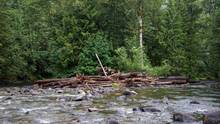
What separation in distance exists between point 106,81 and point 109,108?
12311 mm

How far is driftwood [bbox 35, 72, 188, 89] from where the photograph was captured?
28.9 meters

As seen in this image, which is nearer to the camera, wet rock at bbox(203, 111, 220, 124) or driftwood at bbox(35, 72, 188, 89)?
wet rock at bbox(203, 111, 220, 124)

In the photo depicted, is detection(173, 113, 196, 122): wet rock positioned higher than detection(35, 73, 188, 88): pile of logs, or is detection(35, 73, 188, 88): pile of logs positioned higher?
detection(35, 73, 188, 88): pile of logs

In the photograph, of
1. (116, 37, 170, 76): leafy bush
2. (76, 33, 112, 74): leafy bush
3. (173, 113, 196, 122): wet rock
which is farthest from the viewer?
(76, 33, 112, 74): leafy bush

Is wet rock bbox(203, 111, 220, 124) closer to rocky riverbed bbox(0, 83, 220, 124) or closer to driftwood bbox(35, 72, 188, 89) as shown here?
rocky riverbed bbox(0, 83, 220, 124)

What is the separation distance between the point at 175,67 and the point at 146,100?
61.5ft

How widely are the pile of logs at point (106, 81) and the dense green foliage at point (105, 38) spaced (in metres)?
5.57

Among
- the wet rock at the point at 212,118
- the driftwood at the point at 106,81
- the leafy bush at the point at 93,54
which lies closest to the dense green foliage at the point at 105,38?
the leafy bush at the point at 93,54

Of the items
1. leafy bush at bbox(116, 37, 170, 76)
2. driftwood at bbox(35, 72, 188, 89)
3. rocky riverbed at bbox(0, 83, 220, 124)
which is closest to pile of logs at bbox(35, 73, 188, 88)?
driftwood at bbox(35, 72, 188, 89)

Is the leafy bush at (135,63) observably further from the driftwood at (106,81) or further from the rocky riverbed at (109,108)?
the rocky riverbed at (109,108)

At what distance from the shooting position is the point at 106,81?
29.8 metres

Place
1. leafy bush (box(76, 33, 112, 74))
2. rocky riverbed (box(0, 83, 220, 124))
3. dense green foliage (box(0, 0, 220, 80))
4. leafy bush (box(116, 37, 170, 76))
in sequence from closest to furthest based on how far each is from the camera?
1. rocky riverbed (box(0, 83, 220, 124))
2. dense green foliage (box(0, 0, 220, 80))
3. leafy bush (box(116, 37, 170, 76))
4. leafy bush (box(76, 33, 112, 74))

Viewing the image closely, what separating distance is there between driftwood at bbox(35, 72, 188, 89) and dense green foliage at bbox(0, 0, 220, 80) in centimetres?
557

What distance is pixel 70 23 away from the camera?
131 ft
